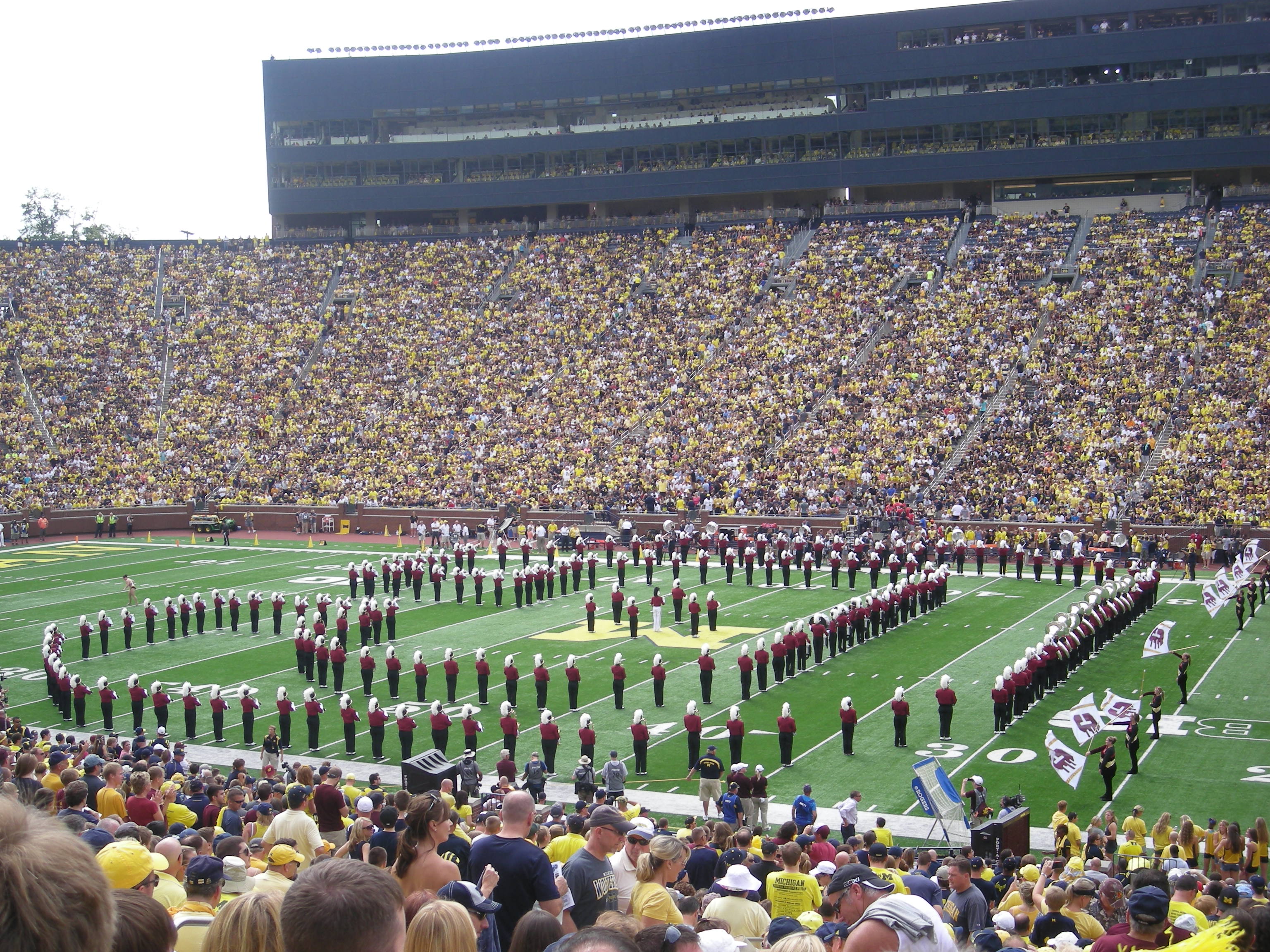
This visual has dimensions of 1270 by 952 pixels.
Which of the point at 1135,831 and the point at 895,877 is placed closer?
the point at 895,877

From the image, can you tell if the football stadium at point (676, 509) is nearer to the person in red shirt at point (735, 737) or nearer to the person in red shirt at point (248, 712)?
the person in red shirt at point (248, 712)

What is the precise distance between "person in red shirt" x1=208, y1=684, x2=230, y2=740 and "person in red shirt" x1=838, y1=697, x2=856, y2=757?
30.4 feet

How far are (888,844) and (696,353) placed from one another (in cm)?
3495

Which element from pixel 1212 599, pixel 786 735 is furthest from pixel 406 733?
pixel 1212 599

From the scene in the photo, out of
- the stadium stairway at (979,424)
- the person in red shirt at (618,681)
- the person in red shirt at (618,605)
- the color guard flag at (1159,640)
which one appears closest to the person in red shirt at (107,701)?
the person in red shirt at (618,681)

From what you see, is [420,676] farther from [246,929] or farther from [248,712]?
[246,929]

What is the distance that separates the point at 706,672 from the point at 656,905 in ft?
45.9

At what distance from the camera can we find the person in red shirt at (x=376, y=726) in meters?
16.9

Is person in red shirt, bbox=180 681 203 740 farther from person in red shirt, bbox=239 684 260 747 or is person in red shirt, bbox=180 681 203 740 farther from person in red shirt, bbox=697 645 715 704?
person in red shirt, bbox=697 645 715 704

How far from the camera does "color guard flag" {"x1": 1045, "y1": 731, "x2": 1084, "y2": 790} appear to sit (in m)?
13.4

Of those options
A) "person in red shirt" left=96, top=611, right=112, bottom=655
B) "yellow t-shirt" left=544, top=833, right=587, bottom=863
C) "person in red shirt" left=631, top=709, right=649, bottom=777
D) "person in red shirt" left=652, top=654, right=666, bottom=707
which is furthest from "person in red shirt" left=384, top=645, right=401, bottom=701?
"yellow t-shirt" left=544, top=833, right=587, bottom=863

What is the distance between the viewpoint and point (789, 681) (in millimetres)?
20359

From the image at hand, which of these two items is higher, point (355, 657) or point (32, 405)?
point (32, 405)

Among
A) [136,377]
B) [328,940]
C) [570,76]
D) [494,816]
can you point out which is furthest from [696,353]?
[328,940]
